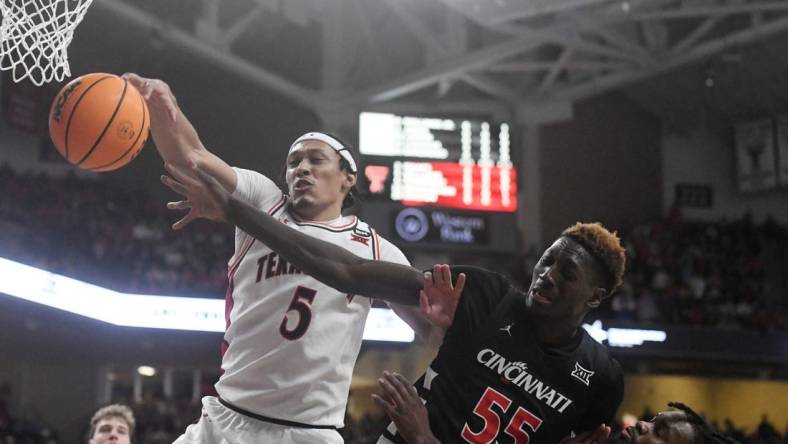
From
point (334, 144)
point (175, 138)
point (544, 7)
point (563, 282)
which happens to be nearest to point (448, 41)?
point (544, 7)

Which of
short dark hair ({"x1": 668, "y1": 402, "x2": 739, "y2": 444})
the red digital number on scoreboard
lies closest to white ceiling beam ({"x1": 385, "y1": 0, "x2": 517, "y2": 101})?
the red digital number on scoreboard

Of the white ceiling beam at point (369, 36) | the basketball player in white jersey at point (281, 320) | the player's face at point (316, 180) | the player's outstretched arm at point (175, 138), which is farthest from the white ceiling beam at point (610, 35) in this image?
the player's outstretched arm at point (175, 138)

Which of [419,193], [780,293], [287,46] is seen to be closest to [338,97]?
[287,46]

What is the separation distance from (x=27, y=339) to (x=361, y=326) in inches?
498

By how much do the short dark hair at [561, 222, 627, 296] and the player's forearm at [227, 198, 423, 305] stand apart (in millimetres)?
573

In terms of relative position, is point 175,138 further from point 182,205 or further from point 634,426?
point 634,426

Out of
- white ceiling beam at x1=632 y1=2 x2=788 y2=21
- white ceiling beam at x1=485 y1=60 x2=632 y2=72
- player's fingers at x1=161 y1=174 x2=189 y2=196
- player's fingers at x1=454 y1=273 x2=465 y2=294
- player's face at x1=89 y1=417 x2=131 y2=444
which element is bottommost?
player's face at x1=89 y1=417 x2=131 y2=444

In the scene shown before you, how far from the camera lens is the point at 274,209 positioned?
3938 mm

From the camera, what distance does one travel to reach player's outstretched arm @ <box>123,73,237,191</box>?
12.4 ft

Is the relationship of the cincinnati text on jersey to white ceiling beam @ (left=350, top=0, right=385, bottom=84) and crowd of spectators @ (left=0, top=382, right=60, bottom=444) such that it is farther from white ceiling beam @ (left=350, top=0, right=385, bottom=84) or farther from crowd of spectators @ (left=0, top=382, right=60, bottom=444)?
white ceiling beam @ (left=350, top=0, right=385, bottom=84)

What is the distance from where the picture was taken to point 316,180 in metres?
3.95

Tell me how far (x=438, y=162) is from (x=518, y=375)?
35.8 feet

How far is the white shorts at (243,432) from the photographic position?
3648 mm

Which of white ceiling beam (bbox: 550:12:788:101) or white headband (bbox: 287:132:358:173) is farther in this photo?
white ceiling beam (bbox: 550:12:788:101)
